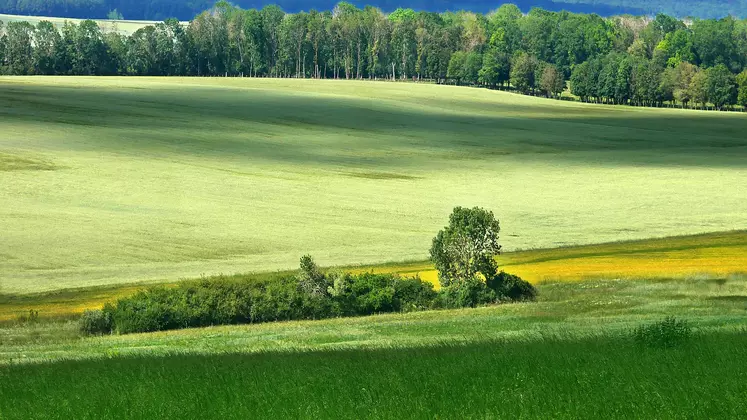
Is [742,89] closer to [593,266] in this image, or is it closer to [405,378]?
[593,266]

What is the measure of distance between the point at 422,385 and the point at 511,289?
23071 mm

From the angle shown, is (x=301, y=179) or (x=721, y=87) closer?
(x=301, y=179)

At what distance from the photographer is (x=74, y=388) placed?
42.4 feet

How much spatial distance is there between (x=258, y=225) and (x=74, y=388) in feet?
140

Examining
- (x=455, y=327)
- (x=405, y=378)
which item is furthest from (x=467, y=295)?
(x=405, y=378)

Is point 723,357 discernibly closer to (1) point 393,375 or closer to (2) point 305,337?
(1) point 393,375

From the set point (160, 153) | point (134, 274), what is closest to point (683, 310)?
point (134, 274)

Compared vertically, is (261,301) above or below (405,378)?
below

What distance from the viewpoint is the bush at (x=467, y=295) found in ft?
113

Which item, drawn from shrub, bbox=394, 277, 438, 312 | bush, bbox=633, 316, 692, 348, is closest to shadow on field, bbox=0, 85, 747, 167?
shrub, bbox=394, 277, 438, 312

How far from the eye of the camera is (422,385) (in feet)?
39.7

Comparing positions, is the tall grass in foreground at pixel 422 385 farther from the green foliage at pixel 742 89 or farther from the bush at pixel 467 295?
the green foliage at pixel 742 89

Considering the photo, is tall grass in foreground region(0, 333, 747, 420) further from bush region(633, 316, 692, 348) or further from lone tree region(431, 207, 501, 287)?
lone tree region(431, 207, 501, 287)

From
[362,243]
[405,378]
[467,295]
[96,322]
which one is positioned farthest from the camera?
[362,243]
